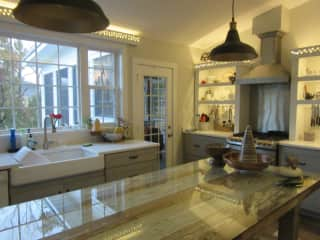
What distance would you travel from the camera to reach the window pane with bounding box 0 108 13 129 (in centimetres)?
284

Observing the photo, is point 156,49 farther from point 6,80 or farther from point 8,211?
point 8,211

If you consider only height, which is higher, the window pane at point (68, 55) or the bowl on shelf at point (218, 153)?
the window pane at point (68, 55)

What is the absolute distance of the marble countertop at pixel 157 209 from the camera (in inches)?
42.1

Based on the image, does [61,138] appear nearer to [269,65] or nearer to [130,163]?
[130,163]

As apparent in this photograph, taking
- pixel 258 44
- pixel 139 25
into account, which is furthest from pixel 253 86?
pixel 139 25

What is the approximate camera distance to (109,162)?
9.26 ft

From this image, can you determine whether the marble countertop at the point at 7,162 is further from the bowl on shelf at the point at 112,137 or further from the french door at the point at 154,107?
the french door at the point at 154,107

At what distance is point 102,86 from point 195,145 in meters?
1.85

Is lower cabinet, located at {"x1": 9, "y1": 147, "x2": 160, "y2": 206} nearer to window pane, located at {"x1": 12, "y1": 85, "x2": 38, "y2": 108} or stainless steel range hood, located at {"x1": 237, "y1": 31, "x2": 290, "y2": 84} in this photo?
window pane, located at {"x1": 12, "y1": 85, "x2": 38, "y2": 108}

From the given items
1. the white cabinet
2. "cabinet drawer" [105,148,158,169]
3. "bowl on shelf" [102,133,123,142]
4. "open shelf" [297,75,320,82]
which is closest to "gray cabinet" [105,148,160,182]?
"cabinet drawer" [105,148,158,169]

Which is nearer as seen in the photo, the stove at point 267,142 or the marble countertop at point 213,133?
the stove at point 267,142

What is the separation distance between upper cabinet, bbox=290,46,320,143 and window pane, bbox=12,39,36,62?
10.7 feet

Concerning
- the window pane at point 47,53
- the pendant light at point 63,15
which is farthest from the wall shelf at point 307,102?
the window pane at point 47,53

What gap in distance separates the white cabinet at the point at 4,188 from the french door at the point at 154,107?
197 cm
